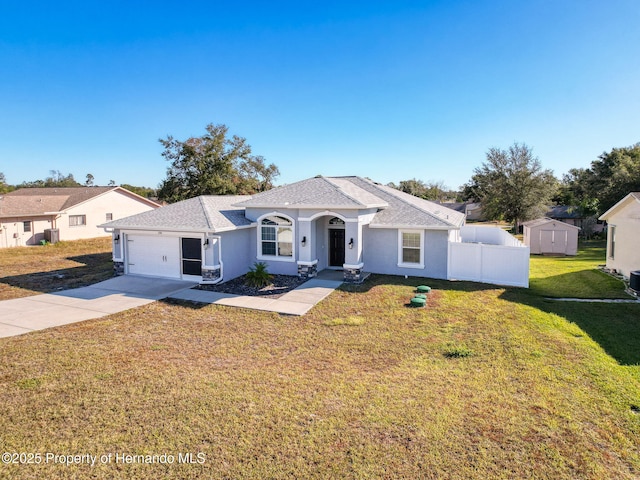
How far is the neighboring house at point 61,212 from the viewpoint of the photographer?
25.6 metres

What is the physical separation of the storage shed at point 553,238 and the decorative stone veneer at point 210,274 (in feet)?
73.4

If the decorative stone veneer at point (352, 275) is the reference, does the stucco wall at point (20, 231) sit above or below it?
above

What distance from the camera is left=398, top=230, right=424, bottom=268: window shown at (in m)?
15.3

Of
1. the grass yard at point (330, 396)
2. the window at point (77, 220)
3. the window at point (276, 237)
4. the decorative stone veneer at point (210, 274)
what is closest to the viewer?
the grass yard at point (330, 396)

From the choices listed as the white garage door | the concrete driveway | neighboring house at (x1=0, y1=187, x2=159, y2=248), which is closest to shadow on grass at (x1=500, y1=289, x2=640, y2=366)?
the concrete driveway

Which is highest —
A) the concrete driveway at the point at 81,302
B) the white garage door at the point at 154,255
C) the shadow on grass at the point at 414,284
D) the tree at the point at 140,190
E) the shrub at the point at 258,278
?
the tree at the point at 140,190

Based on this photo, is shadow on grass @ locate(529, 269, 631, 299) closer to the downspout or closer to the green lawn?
the green lawn

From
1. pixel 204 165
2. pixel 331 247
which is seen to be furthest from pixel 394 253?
pixel 204 165

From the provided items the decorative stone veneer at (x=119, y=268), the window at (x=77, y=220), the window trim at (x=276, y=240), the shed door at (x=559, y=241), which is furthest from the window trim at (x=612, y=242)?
the window at (x=77, y=220)

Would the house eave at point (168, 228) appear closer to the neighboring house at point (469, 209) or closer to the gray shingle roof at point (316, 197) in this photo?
the gray shingle roof at point (316, 197)

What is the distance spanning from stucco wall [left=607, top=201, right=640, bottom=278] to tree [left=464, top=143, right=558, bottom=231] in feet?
88.8

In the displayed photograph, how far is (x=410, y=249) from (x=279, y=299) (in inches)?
250

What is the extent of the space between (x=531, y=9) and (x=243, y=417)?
17241mm

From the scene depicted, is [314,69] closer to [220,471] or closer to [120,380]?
[120,380]
